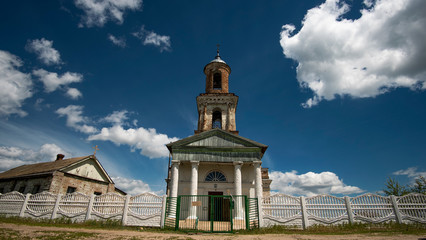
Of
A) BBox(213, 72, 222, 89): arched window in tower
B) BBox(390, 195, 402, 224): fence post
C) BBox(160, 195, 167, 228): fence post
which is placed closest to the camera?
BBox(390, 195, 402, 224): fence post

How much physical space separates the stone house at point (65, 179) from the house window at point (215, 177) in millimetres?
10700

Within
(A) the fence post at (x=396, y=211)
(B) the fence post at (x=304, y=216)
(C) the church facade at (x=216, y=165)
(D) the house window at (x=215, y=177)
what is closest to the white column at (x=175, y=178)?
(C) the church facade at (x=216, y=165)

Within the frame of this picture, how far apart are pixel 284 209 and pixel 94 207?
34.3ft

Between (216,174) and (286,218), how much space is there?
24.2 feet

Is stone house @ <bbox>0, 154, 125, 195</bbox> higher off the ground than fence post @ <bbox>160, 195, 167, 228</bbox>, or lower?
higher

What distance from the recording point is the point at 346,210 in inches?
411

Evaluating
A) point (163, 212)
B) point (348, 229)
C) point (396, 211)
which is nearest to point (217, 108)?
point (163, 212)

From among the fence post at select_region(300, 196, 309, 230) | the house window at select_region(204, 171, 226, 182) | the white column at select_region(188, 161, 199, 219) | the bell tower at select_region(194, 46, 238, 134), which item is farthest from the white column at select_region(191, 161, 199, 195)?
the fence post at select_region(300, 196, 309, 230)

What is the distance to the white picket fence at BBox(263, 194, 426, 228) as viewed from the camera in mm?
10156

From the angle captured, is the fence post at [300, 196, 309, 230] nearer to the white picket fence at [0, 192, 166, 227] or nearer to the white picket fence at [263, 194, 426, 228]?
the white picket fence at [263, 194, 426, 228]

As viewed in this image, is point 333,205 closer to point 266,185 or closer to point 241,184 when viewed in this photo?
point 241,184

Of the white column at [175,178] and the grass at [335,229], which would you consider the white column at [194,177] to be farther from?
the grass at [335,229]

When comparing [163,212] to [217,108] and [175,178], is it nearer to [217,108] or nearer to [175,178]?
[175,178]

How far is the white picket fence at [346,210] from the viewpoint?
400 inches
